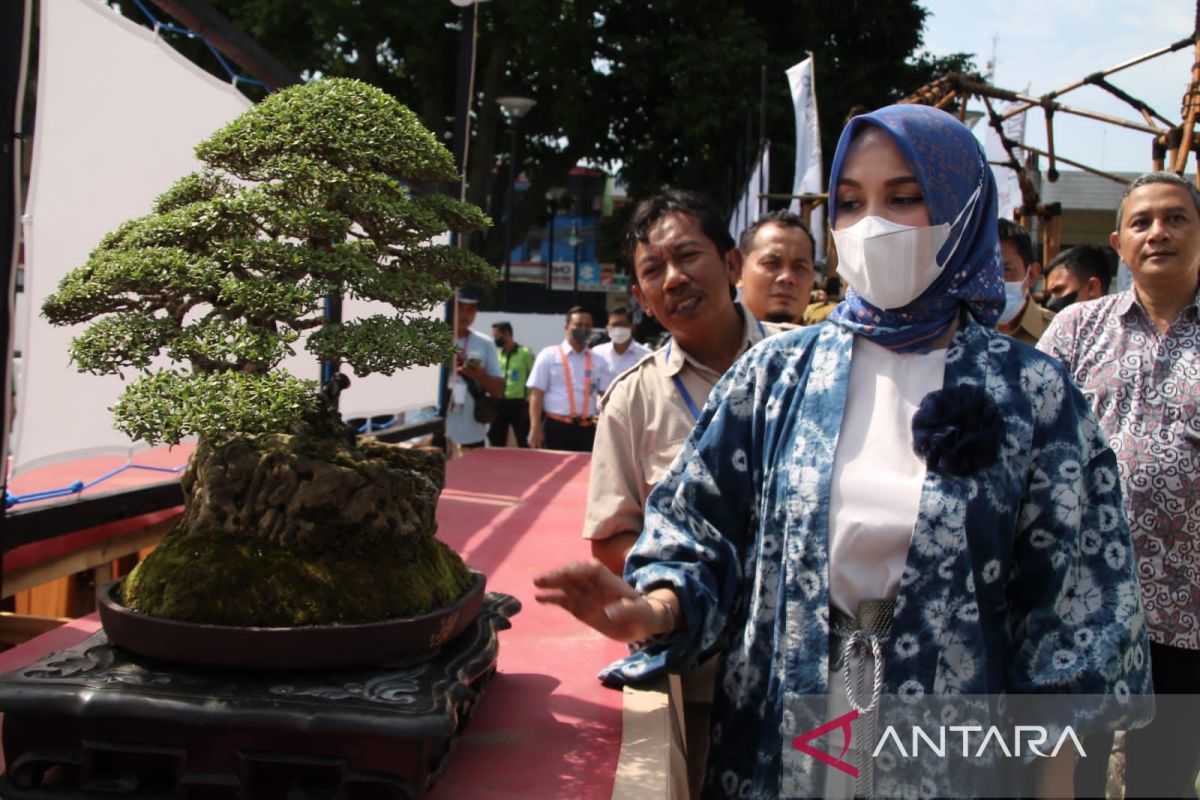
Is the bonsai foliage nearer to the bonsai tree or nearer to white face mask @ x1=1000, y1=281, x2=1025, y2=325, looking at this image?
the bonsai tree

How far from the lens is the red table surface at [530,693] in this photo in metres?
1.83

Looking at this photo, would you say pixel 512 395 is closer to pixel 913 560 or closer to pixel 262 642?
pixel 262 642

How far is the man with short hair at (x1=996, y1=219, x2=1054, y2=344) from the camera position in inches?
171

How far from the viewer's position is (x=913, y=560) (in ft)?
4.67

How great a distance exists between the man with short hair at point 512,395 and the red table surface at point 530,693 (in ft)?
15.4

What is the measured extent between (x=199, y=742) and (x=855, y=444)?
115 centimetres

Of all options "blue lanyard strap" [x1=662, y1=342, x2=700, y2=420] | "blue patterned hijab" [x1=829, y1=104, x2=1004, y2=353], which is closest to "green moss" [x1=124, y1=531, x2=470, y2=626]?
"blue lanyard strap" [x1=662, y1=342, x2=700, y2=420]

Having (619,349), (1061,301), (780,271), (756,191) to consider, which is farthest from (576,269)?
(780,271)

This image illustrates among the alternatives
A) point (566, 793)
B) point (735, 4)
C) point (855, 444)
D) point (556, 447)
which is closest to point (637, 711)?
point (566, 793)

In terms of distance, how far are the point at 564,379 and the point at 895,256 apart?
6117 mm

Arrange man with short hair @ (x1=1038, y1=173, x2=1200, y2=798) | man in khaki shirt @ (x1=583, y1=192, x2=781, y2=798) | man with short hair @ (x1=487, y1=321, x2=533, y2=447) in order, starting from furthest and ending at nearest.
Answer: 1. man with short hair @ (x1=487, y1=321, x2=533, y2=447)
2. man with short hair @ (x1=1038, y1=173, x2=1200, y2=798)
3. man in khaki shirt @ (x1=583, y1=192, x2=781, y2=798)

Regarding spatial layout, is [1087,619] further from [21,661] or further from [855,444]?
[21,661]

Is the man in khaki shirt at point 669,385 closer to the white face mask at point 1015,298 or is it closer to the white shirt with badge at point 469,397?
the white face mask at point 1015,298

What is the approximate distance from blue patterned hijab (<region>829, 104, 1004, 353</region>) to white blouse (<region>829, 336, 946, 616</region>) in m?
0.06
